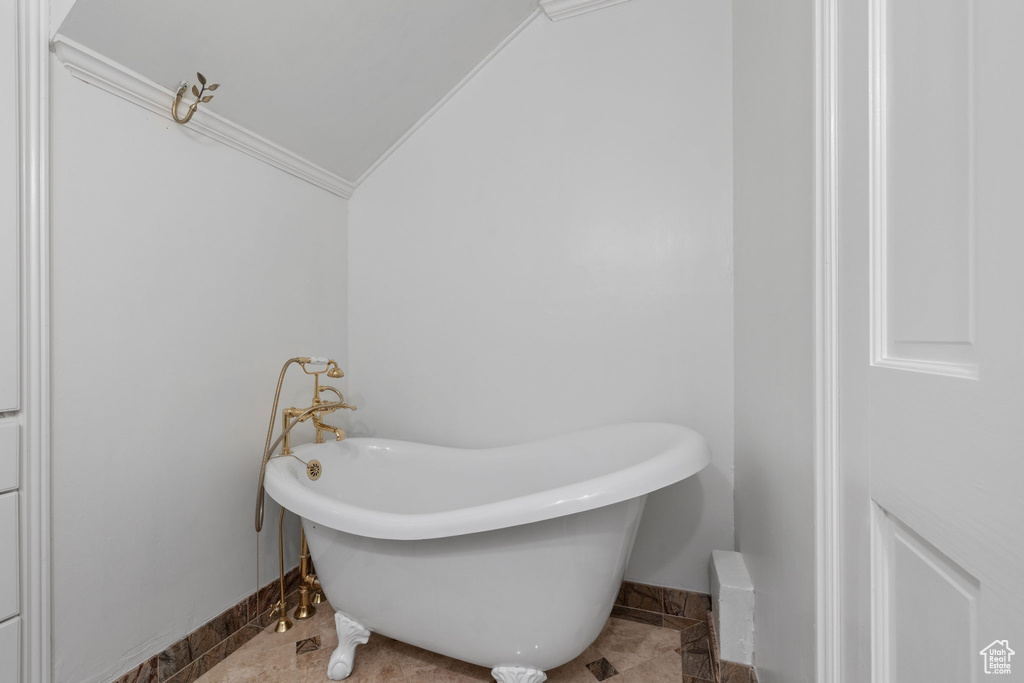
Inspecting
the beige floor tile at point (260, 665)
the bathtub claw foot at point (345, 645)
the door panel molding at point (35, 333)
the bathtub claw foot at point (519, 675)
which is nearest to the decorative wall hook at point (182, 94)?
the door panel molding at point (35, 333)

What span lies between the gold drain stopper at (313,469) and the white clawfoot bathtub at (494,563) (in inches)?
2.2

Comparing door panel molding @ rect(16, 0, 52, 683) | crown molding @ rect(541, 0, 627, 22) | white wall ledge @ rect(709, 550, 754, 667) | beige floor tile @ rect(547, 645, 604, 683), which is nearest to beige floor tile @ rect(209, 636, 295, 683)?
door panel molding @ rect(16, 0, 52, 683)

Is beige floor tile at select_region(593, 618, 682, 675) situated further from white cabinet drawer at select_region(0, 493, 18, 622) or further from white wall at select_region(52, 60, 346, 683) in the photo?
white cabinet drawer at select_region(0, 493, 18, 622)

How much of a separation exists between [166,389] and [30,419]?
0.31m

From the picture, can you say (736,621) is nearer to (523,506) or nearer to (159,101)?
(523,506)

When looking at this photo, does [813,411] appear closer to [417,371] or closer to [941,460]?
[941,460]

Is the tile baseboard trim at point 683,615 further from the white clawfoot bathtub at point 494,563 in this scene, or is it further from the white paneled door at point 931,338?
the white paneled door at point 931,338

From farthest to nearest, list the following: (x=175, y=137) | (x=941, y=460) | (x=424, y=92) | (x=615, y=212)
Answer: (x=424, y=92), (x=615, y=212), (x=175, y=137), (x=941, y=460)

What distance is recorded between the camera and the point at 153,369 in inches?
50.7

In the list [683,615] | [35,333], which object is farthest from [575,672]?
[35,333]

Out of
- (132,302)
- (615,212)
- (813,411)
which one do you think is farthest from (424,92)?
(813,411)

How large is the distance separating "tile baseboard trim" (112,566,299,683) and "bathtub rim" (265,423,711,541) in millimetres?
591

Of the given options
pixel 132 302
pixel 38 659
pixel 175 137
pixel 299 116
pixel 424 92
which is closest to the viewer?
pixel 38 659

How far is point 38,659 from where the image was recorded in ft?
3.36
